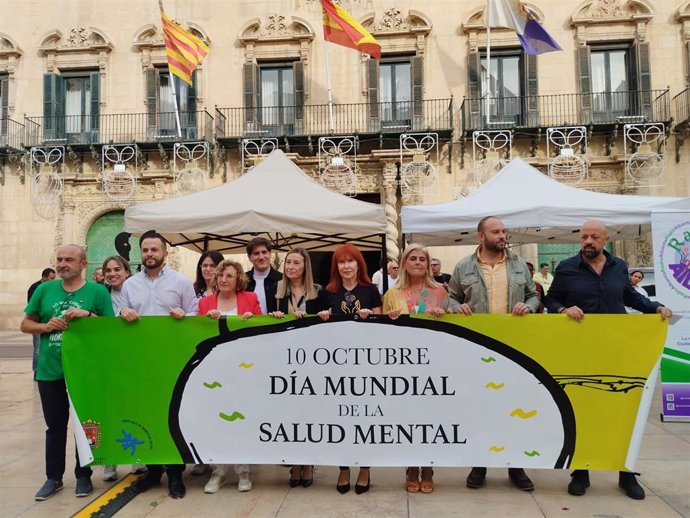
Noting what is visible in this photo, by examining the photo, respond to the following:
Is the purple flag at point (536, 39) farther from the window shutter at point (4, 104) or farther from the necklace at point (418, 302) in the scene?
the window shutter at point (4, 104)

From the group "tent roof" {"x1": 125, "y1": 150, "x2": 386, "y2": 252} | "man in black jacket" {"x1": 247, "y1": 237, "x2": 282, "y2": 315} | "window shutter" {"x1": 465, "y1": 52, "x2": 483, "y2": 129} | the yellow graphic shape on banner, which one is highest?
"window shutter" {"x1": 465, "y1": 52, "x2": 483, "y2": 129}

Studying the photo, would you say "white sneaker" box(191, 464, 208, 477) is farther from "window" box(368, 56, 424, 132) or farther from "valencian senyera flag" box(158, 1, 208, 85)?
"window" box(368, 56, 424, 132)

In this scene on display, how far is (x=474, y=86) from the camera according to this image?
1856 cm

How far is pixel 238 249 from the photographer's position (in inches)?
426

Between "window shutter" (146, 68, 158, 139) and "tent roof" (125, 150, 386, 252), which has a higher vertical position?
"window shutter" (146, 68, 158, 139)

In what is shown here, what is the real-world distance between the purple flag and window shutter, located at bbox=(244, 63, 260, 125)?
846cm

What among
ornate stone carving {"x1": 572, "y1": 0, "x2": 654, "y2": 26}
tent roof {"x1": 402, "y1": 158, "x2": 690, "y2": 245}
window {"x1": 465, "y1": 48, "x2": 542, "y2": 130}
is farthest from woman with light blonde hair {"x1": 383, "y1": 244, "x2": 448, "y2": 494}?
ornate stone carving {"x1": 572, "y1": 0, "x2": 654, "y2": 26}

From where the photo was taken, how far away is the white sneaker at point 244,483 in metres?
4.54

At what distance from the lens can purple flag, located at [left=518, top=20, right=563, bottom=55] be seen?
15909 mm

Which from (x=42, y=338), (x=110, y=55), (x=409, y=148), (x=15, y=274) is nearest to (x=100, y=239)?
(x=15, y=274)

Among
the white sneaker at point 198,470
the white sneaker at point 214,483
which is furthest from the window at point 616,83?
the white sneaker at point 214,483

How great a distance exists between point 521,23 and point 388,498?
15.5 metres

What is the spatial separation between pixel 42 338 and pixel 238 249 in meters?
6.37

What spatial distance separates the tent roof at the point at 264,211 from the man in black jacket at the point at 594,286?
111 inches
